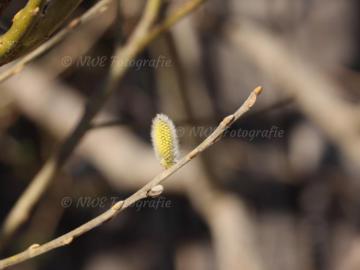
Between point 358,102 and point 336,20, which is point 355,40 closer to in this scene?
point 336,20

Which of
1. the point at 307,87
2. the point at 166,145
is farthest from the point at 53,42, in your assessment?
the point at 307,87

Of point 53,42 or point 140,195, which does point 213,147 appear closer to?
point 53,42

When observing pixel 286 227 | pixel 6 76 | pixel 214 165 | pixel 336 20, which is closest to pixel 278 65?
pixel 214 165

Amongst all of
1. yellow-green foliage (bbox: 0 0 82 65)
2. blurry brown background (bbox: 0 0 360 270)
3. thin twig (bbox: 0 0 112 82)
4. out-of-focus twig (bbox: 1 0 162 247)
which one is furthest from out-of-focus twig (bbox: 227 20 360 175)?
yellow-green foliage (bbox: 0 0 82 65)

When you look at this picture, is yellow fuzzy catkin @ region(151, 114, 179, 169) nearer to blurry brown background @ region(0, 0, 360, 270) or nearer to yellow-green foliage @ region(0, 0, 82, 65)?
yellow-green foliage @ region(0, 0, 82, 65)

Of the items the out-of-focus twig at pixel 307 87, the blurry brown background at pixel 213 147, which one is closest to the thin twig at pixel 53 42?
the blurry brown background at pixel 213 147
